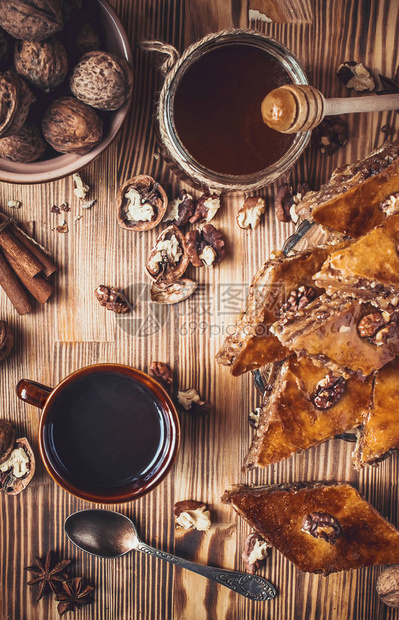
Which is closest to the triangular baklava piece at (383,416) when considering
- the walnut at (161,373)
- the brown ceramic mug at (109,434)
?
the brown ceramic mug at (109,434)

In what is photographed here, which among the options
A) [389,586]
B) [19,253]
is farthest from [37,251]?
[389,586]

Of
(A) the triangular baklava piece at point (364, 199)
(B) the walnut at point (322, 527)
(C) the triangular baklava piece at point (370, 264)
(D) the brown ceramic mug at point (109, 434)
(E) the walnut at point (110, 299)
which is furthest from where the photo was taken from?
(E) the walnut at point (110, 299)

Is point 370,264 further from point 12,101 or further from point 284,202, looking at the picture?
point 12,101

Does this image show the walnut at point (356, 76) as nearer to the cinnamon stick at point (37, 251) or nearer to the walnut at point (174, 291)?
the walnut at point (174, 291)

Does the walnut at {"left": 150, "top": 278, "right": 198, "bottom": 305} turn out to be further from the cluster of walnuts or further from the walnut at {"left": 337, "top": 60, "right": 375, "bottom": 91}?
the walnut at {"left": 337, "top": 60, "right": 375, "bottom": 91}

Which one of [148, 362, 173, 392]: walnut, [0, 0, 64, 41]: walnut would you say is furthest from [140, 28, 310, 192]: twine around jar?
[148, 362, 173, 392]: walnut

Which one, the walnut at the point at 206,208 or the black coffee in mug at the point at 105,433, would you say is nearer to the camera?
the black coffee in mug at the point at 105,433

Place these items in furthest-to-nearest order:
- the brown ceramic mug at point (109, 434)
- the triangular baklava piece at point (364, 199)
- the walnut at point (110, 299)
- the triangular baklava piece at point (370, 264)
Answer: the walnut at point (110, 299) → the brown ceramic mug at point (109, 434) → the triangular baklava piece at point (364, 199) → the triangular baklava piece at point (370, 264)
